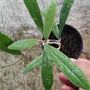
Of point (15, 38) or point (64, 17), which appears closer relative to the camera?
point (64, 17)

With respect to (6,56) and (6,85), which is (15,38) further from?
(6,85)

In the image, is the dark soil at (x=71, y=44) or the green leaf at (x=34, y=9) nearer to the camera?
the green leaf at (x=34, y=9)

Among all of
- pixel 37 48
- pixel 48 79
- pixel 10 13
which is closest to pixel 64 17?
pixel 48 79

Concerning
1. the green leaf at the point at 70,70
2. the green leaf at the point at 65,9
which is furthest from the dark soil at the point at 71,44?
the green leaf at the point at 70,70

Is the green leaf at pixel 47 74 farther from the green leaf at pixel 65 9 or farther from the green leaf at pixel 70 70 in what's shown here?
the green leaf at pixel 65 9

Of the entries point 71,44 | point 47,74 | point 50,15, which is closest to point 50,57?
point 47,74

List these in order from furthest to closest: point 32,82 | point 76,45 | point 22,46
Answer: point 32,82
point 76,45
point 22,46

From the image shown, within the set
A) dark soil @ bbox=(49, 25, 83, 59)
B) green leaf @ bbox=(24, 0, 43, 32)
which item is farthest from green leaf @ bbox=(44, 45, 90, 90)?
dark soil @ bbox=(49, 25, 83, 59)

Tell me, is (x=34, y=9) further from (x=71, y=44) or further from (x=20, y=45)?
(x=71, y=44)
